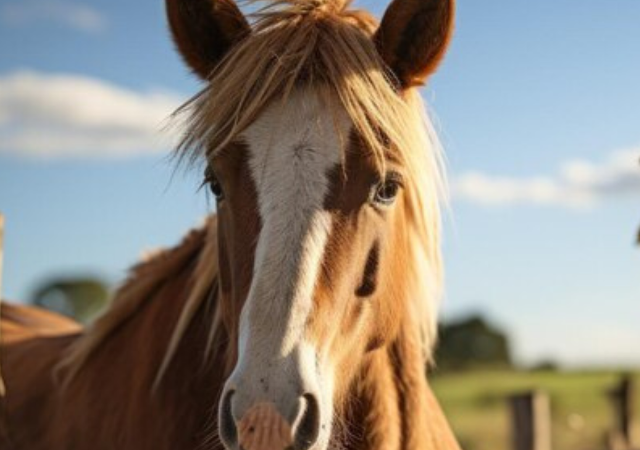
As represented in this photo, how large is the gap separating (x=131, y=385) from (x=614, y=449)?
7659mm

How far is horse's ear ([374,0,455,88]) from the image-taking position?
130 inches

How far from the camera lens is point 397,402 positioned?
345cm

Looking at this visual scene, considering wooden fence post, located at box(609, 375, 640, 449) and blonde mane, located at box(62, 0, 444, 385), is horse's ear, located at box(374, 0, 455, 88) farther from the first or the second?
wooden fence post, located at box(609, 375, 640, 449)

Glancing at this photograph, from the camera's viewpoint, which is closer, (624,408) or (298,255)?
(298,255)

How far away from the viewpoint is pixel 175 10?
346cm

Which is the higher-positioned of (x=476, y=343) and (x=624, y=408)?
(x=624, y=408)

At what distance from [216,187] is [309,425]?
3.09 feet

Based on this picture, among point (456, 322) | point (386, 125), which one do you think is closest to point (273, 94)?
point (386, 125)

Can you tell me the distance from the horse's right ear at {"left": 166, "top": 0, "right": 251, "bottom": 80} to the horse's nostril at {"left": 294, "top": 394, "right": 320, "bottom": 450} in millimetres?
1355

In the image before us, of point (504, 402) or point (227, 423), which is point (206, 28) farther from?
point (504, 402)

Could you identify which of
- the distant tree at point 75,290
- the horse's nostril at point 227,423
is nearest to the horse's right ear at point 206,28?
the horse's nostril at point 227,423

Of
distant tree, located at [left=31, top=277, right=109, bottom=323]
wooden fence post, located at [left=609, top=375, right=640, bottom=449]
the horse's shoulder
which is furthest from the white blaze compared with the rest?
distant tree, located at [left=31, top=277, right=109, bottom=323]

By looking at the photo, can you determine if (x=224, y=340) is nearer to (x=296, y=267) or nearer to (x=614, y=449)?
(x=296, y=267)

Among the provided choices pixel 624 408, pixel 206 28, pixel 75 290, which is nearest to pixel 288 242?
pixel 206 28
